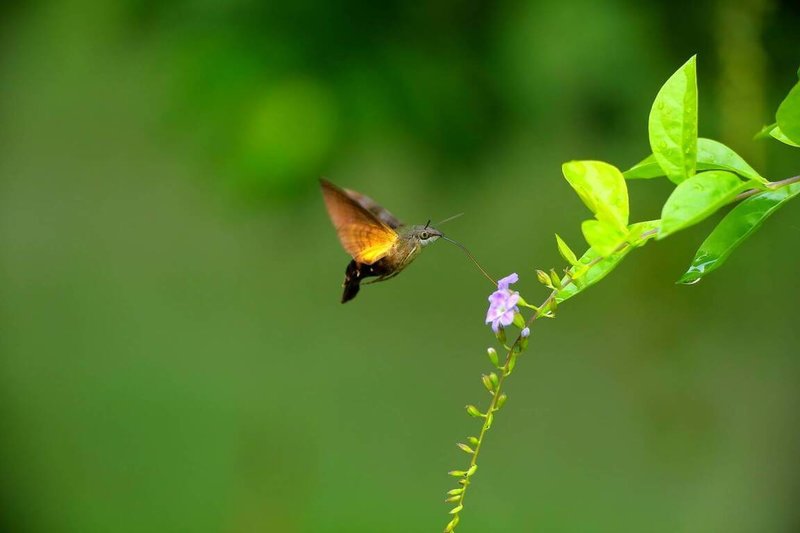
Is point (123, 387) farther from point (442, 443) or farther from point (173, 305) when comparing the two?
point (442, 443)

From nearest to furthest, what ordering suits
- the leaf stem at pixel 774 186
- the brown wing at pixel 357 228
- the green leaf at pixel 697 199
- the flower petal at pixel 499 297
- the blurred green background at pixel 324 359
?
the green leaf at pixel 697 199
the leaf stem at pixel 774 186
the flower petal at pixel 499 297
the brown wing at pixel 357 228
the blurred green background at pixel 324 359

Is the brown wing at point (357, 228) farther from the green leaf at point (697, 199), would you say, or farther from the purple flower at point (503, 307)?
the green leaf at point (697, 199)

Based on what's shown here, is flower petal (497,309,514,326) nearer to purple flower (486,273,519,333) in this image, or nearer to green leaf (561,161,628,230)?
purple flower (486,273,519,333)

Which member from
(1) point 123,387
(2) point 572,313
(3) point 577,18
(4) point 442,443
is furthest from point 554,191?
(1) point 123,387

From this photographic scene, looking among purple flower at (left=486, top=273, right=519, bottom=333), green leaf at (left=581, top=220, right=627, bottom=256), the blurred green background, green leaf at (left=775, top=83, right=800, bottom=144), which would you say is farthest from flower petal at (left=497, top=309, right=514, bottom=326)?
the blurred green background

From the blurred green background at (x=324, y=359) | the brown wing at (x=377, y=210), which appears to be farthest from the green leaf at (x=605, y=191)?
the blurred green background at (x=324, y=359)

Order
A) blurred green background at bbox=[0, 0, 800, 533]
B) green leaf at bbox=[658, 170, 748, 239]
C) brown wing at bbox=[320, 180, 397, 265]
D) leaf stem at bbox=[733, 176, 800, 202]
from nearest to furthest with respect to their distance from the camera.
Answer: green leaf at bbox=[658, 170, 748, 239] → leaf stem at bbox=[733, 176, 800, 202] → brown wing at bbox=[320, 180, 397, 265] → blurred green background at bbox=[0, 0, 800, 533]
